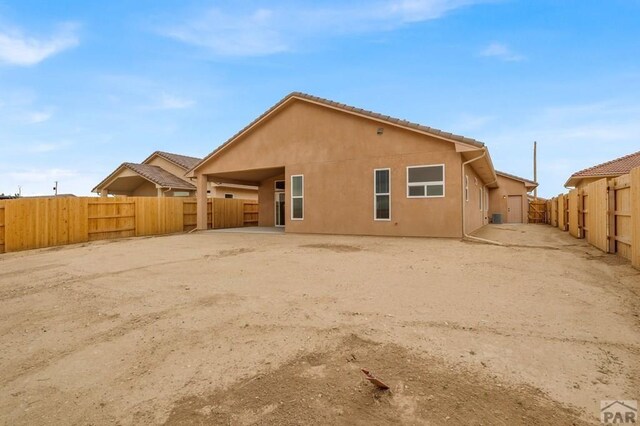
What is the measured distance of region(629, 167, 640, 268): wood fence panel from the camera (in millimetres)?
5988

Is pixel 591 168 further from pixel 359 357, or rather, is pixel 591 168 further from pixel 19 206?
pixel 19 206

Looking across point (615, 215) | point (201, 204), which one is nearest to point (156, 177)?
point (201, 204)

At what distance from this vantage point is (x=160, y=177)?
2302 centimetres

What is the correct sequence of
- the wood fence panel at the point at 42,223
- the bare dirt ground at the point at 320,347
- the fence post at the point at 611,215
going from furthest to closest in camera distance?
the wood fence panel at the point at 42,223 < the fence post at the point at 611,215 < the bare dirt ground at the point at 320,347

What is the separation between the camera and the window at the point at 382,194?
40.0 feet

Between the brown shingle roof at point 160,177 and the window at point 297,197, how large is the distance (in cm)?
1238

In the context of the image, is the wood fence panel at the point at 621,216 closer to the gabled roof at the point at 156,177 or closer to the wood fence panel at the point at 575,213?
the wood fence panel at the point at 575,213

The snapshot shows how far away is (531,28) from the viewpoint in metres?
11.2

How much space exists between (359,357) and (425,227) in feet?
31.7

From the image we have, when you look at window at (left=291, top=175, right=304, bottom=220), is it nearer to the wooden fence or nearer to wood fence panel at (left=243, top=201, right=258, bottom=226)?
wood fence panel at (left=243, top=201, right=258, bottom=226)

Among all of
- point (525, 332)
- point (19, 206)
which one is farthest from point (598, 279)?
point (19, 206)

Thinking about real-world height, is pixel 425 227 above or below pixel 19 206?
below

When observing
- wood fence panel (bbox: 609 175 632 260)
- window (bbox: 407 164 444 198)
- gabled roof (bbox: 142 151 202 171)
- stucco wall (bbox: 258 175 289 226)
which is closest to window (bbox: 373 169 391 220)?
window (bbox: 407 164 444 198)

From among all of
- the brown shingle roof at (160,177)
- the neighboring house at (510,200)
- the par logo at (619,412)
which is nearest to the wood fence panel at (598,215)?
the par logo at (619,412)
